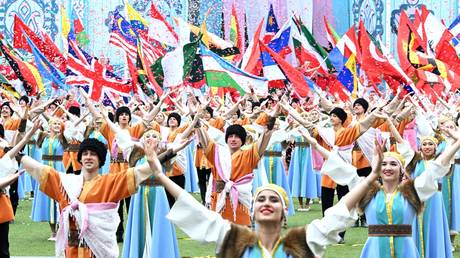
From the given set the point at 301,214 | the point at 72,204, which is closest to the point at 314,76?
the point at 301,214

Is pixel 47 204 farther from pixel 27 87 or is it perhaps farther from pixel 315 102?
pixel 27 87

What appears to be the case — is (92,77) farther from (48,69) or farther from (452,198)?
(452,198)

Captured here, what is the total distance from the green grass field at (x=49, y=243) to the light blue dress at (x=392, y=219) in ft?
13.3

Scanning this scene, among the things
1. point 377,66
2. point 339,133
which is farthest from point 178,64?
point 339,133

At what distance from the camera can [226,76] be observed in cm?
1955

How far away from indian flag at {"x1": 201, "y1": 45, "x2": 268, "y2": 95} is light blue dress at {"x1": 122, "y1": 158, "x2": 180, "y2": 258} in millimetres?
7097

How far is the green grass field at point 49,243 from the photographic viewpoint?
13.8 metres

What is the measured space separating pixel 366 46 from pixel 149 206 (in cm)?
1009

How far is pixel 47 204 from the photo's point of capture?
1642 centimetres

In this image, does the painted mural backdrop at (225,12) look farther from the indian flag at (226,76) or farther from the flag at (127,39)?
the indian flag at (226,76)

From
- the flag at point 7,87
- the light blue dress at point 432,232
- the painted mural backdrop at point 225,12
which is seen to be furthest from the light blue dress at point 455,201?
the painted mural backdrop at point 225,12

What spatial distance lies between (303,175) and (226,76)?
2.35 metres

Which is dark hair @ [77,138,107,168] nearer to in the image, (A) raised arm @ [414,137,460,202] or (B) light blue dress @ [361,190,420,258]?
(B) light blue dress @ [361,190,420,258]

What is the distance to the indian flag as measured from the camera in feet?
63.8
